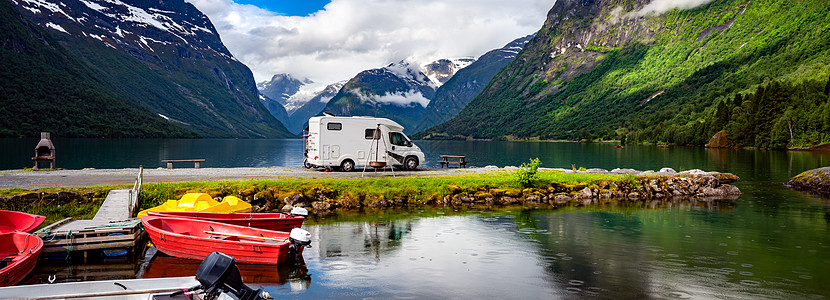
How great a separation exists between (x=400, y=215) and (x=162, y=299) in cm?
1624

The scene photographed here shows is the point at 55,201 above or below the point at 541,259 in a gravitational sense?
above

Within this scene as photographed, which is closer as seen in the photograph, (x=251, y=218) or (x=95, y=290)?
(x=95, y=290)

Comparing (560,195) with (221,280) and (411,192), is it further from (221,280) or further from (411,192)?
(221,280)

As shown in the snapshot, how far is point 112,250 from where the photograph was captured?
51.8ft

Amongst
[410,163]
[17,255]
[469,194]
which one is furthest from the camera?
[410,163]

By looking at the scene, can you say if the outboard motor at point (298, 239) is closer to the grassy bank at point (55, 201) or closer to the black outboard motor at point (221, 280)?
the black outboard motor at point (221, 280)

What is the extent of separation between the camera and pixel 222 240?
14.9 meters

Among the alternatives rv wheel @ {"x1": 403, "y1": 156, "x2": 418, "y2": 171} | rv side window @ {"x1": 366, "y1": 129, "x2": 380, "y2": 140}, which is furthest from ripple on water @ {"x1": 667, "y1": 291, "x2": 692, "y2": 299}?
rv wheel @ {"x1": 403, "y1": 156, "x2": 418, "y2": 171}

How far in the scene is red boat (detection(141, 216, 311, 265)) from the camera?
14.7m

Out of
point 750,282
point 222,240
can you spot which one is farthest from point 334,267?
point 750,282

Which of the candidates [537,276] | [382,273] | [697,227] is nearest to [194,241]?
[382,273]

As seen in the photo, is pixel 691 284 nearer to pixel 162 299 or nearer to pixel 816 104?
pixel 162 299

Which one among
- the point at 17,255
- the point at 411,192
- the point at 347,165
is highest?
the point at 347,165

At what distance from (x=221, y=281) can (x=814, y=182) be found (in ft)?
148
